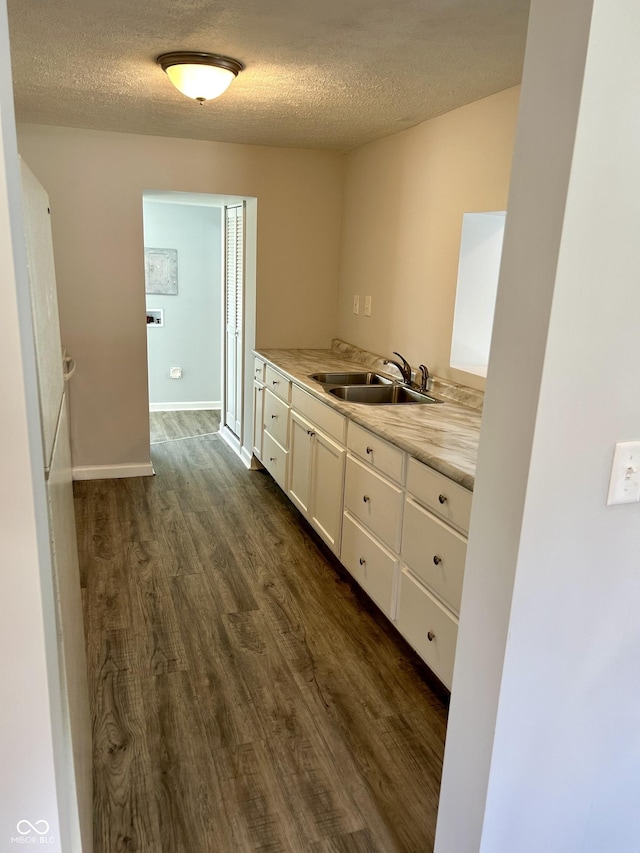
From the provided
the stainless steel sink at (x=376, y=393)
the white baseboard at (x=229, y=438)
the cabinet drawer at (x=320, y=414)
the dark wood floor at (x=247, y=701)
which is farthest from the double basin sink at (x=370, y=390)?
the white baseboard at (x=229, y=438)

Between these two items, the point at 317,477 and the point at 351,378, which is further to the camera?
the point at 351,378

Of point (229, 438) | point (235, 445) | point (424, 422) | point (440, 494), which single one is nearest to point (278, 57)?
point (424, 422)

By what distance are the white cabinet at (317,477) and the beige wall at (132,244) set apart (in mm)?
1267

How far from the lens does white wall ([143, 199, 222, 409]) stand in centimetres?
617

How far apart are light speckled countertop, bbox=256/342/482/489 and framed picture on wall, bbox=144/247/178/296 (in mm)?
2761

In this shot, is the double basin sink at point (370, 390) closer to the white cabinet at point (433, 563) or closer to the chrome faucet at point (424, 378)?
the chrome faucet at point (424, 378)

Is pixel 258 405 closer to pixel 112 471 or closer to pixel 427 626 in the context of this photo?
pixel 112 471

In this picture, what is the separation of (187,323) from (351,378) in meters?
3.12

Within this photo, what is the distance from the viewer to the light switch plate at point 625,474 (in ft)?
3.82

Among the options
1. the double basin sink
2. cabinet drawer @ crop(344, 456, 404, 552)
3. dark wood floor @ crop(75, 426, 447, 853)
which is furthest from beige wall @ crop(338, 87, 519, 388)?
dark wood floor @ crop(75, 426, 447, 853)

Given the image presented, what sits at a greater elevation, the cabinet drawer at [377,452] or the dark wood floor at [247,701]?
the cabinet drawer at [377,452]

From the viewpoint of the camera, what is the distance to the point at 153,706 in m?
2.20

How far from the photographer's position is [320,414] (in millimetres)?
3264

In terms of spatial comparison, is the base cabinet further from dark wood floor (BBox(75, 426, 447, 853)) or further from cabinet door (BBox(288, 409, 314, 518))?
dark wood floor (BBox(75, 426, 447, 853))
